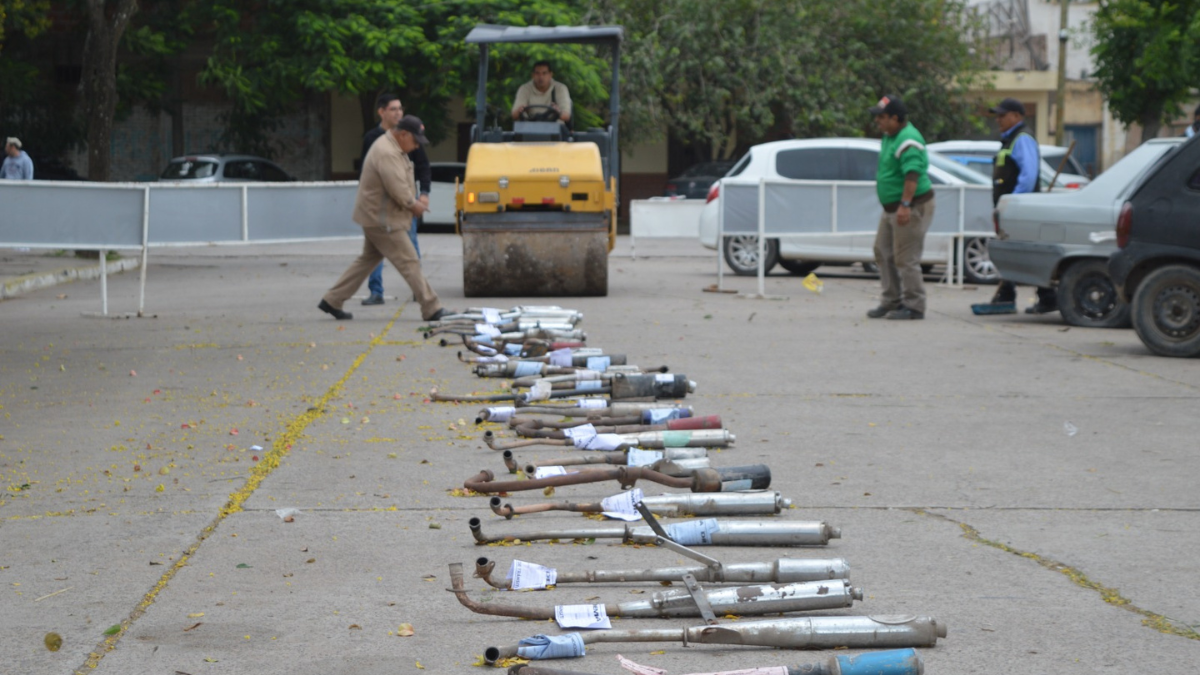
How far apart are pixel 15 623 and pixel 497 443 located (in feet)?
9.76

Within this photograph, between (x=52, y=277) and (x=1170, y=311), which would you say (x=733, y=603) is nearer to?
(x=1170, y=311)

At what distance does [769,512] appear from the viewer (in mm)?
5301

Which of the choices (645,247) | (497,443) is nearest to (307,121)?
(645,247)

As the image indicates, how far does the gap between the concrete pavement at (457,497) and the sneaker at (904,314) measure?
2.73 ft

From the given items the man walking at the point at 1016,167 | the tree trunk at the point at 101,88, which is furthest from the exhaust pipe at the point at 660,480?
the tree trunk at the point at 101,88

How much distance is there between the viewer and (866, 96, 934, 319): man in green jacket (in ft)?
41.7

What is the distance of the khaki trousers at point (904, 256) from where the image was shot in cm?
1281

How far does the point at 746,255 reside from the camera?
18.7m

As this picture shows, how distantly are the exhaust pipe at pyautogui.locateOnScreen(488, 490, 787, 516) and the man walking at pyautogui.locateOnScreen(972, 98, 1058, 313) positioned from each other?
878 cm

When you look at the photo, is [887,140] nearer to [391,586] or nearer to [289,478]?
[289,478]

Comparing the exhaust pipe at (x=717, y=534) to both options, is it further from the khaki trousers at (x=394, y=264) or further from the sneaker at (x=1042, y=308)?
the sneaker at (x=1042, y=308)

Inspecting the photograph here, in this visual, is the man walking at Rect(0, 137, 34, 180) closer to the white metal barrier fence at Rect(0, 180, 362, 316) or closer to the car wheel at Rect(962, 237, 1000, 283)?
the white metal barrier fence at Rect(0, 180, 362, 316)

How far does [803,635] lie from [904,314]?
947 cm

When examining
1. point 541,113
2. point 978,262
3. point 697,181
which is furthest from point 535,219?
point 697,181
